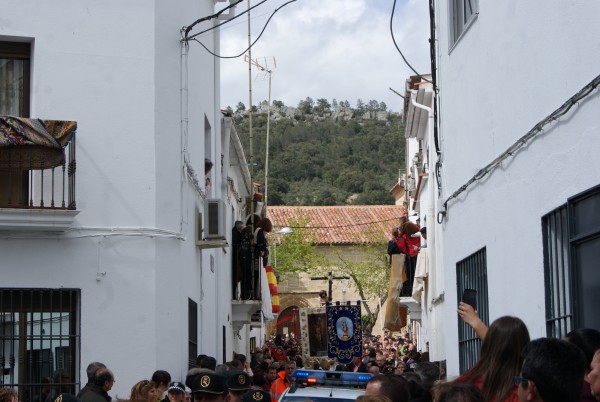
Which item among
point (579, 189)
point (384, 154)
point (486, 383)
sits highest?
point (384, 154)

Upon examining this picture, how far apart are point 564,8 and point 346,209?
60835 millimetres

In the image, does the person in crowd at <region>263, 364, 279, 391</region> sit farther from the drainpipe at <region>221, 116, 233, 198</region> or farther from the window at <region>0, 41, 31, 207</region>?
the drainpipe at <region>221, 116, 233, 198</region>

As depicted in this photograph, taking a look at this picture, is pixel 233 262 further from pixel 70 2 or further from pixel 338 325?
pixel 70 2

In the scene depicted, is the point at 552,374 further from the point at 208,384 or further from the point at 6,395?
the point at 6,395

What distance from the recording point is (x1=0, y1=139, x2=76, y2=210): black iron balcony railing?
41.2 ft

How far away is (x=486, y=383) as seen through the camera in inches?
225

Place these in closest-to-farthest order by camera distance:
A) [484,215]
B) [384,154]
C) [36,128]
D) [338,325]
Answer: [484,215], [36,128], [338,325], [384,154]

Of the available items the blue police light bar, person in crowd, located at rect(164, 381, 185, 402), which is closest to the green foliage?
the blue police light bar

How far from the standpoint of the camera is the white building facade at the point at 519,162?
25.4ft

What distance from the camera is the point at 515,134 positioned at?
961cm

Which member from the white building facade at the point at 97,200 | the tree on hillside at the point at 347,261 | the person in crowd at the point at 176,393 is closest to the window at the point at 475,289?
the person in crowd at the point at 176,393

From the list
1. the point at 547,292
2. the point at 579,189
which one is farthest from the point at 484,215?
the point at 579,189

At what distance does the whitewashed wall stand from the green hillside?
74.1 meters

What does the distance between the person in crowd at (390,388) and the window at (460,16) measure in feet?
20.5
